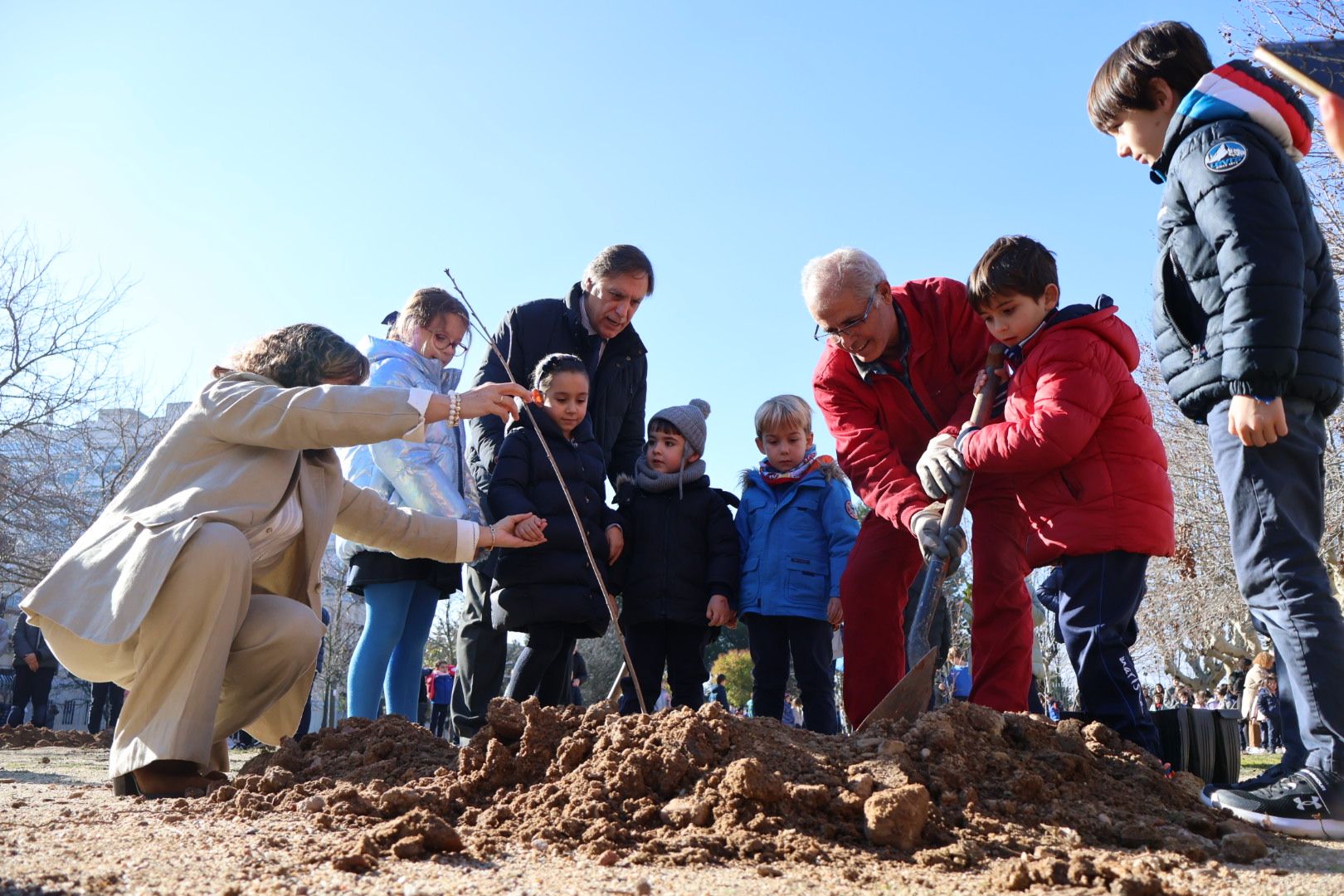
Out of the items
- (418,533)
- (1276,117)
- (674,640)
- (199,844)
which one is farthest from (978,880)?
(674,640)

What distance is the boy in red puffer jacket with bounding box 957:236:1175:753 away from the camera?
353 centimetres

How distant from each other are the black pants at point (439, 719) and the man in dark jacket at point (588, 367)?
8395 mm

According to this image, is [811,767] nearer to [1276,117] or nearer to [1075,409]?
[1075,409]

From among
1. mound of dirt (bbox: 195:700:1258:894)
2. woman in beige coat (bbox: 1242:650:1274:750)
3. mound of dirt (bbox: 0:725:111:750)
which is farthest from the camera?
woman in beige coat (bbox: 1242:650:1274:750)

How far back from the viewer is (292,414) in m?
3.62

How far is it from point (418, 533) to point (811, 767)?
2220 millimetres

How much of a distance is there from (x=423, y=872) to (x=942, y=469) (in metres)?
2.40

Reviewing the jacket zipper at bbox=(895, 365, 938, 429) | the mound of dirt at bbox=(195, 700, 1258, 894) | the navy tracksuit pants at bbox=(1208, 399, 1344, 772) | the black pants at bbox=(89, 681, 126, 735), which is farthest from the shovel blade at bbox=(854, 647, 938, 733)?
the black pants at bbox=(89, 681, 126, 735)

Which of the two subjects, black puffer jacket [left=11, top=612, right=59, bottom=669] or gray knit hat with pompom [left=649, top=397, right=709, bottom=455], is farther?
black puffer jacket [left=11, top=612, right=59, bottom=669]

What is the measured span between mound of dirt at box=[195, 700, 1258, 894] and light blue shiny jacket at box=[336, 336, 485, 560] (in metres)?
1.83

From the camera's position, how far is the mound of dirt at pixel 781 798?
92.0 inches

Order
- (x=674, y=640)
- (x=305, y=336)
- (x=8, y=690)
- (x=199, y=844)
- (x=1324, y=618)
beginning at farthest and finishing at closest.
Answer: (x=8, y=690), (x=674, y=640), (x=305, y=336), (x=1324, y=618), (x=199, y=844)

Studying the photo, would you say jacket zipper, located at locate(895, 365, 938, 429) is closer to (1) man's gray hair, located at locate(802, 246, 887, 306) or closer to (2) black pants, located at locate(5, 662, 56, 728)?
(1) man's gray hair, located at locate(802, 246, 887, 306)

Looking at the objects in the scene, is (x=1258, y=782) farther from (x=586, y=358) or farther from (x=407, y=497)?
(x=586, y=358)
